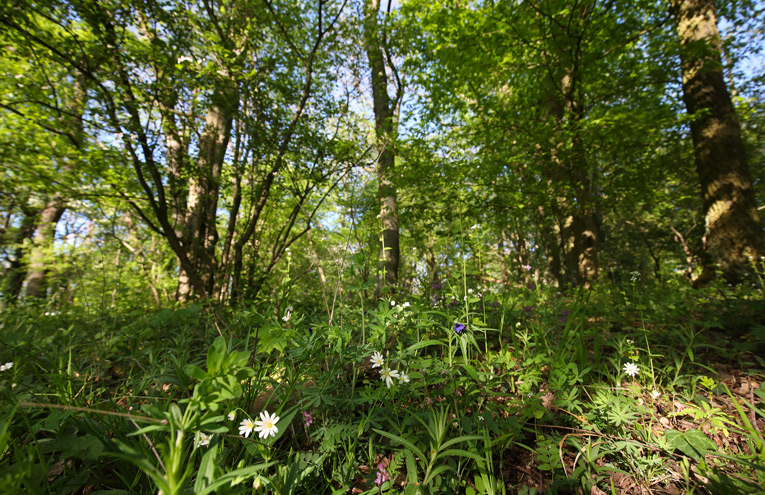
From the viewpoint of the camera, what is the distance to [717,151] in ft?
11.0

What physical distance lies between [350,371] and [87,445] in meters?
1.07

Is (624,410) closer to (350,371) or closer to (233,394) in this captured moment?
(350,371)

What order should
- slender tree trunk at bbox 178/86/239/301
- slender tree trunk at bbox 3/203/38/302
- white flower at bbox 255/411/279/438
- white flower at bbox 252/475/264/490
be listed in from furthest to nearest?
slender tree trunk at bbox 3/203/38/302, slender tree trunk at bbox 178/86/239/301, white flower at bbox 255/411/279/438, white flower at bbox 252/475/264/490

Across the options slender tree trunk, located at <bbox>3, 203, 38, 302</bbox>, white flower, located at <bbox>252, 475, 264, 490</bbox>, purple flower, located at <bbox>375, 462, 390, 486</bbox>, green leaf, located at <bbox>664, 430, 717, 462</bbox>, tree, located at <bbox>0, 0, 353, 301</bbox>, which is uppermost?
tree, located at <bbox>0, 0, 353, 301</bbox>

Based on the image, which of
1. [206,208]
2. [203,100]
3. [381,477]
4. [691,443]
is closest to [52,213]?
[206,208]

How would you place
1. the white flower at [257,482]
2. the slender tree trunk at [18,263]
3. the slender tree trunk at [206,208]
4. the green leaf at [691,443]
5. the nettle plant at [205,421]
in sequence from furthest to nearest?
the slender tree trunk at [18,263] → the slender tree trunk at [206,208] → the green leaf at [691,443] → the white flower at [257,482] → the nettle plant at [205,421]

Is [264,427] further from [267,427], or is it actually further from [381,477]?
[381,477]

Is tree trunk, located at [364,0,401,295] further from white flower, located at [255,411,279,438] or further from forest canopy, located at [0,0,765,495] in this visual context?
white flower, located at [255,411,279,438]

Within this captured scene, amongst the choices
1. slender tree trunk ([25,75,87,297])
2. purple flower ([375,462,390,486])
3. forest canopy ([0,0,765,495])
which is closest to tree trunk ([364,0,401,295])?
forest canopy ([0,0,765,495])

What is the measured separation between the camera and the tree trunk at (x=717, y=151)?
3.11 meters

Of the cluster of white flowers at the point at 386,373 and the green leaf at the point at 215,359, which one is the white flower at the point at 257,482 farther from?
the cluster of white flowers at the point at 386,373

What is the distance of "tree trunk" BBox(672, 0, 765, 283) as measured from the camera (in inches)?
122

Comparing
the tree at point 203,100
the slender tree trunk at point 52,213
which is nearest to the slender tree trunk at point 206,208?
the tree at point 203,100

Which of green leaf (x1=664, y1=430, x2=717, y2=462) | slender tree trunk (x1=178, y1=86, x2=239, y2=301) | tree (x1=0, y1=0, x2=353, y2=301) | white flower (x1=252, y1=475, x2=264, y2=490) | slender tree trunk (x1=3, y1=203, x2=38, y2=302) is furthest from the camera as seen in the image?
slender tree trunk (x1=3, y1=203, x2=38, y2=302)
